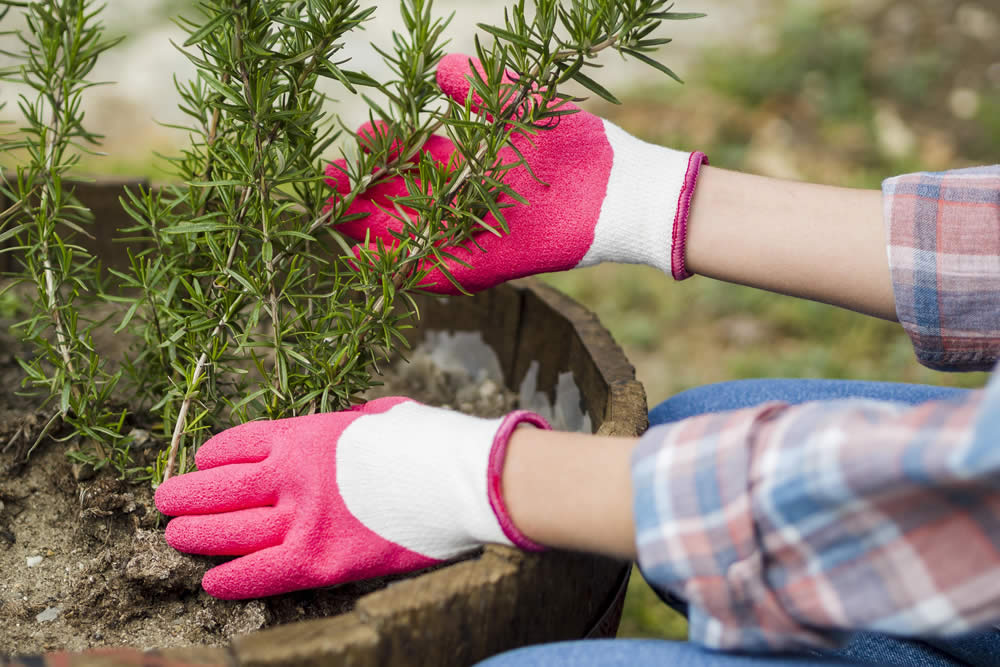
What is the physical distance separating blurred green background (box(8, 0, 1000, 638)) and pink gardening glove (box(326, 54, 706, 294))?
1.43 meters

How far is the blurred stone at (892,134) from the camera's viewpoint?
344 cm

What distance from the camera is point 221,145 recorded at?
100 centimetres

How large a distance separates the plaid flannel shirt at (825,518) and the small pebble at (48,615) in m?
0.69

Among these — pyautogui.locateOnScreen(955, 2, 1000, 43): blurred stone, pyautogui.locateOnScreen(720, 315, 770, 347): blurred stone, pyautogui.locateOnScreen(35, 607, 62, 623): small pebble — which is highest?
A: pyautogui.locateOnScreen(955, 2, 1000, 43): blurred stone

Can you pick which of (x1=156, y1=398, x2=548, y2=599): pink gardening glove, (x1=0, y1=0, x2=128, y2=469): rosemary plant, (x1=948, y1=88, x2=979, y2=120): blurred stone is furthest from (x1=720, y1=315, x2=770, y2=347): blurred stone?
(x1=0, y1=0, x2=128, y2=469): rosemary plant

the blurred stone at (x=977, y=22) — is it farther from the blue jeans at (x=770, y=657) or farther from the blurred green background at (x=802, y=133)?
the blue jeans at (x=770, y=657)

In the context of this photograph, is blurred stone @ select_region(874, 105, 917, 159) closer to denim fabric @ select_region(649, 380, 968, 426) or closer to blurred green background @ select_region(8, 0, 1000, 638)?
blurred green background @ select_region(8, 0, 1000, 638)

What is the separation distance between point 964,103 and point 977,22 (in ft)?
2.49

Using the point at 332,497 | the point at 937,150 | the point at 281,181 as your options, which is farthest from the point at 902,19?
the point at 332,497

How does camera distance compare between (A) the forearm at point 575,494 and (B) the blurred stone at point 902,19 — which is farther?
(B) the blurred stone at point 902,19

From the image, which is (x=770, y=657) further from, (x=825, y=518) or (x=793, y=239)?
(x=793, y=239)

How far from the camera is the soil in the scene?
3.11 ft

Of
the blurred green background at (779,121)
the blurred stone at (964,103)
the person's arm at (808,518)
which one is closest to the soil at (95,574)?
the person's arm at (808,518)

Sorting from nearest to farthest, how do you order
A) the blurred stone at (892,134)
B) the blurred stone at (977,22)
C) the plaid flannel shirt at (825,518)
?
1. the plaid flannel shirt at (825,518)
2. the blurred stone at (892,134)
3. the blurred stone at (977,22)
